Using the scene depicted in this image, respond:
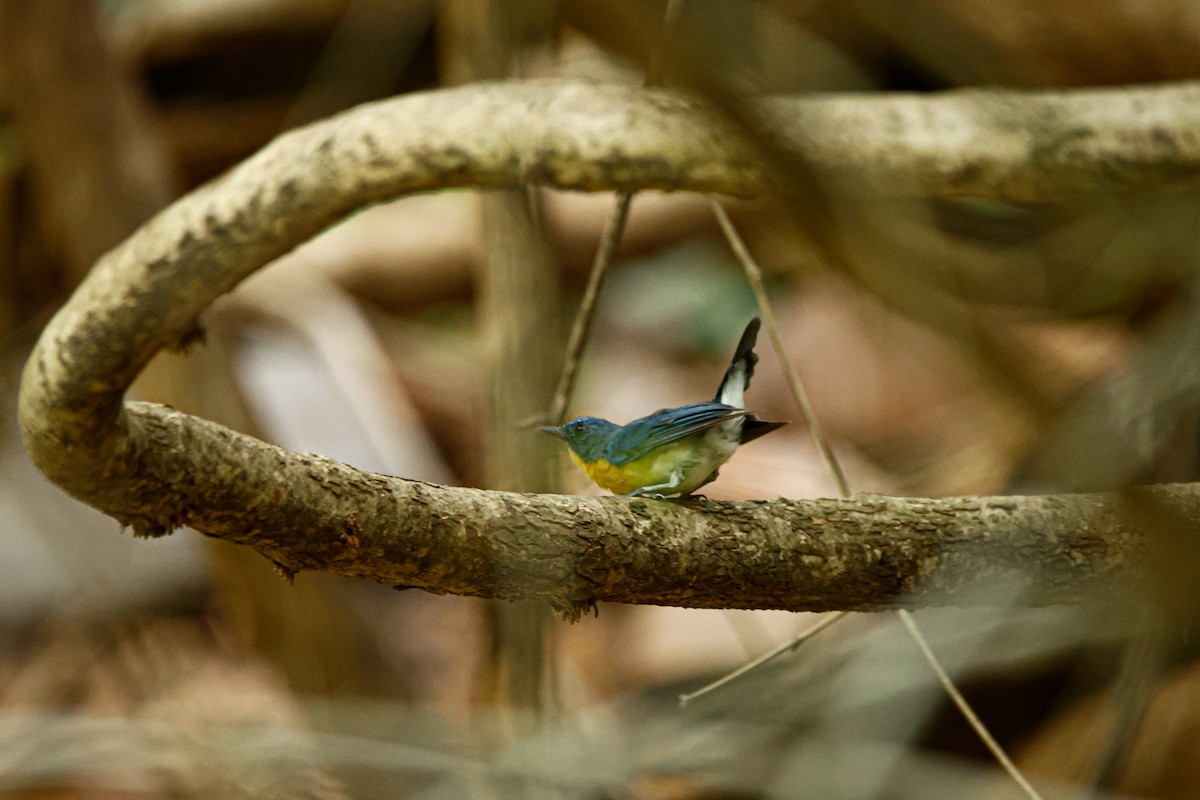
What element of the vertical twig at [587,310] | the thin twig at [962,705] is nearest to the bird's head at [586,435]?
the vertical twig at [587,310]

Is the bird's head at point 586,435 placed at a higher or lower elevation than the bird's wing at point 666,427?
higher

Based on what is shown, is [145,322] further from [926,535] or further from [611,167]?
[926,535]

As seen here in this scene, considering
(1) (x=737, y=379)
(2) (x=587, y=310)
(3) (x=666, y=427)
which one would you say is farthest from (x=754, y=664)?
(2) (x=587, y=310)

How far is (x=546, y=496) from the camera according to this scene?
2.20 m

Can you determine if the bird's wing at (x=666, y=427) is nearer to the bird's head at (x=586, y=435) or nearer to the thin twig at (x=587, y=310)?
the bird's head at (x=586, y=435)

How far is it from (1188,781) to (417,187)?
395cm

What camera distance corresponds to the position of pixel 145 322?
9.20ft

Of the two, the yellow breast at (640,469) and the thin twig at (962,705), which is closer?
the thin twig at (962,705)

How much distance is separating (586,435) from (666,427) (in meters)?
0.31

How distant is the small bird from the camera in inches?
106

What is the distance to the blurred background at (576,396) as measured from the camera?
156 centimetres

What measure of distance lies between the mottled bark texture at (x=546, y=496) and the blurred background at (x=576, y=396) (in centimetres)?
18

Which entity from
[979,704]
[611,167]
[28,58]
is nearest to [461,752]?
[611,167]

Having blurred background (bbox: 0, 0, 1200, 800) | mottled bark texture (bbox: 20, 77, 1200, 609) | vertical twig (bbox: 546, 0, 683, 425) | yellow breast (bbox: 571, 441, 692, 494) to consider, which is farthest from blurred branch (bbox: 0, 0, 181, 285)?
yellow breast (bbox: 571, 441, 692, 494)
